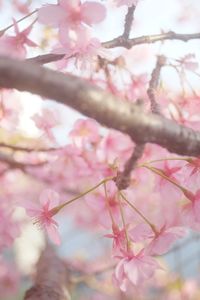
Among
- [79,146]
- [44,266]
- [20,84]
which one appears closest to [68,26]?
[20,84]

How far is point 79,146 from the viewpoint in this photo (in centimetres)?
183

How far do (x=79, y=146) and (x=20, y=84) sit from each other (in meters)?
1.24

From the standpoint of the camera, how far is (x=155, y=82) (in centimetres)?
118

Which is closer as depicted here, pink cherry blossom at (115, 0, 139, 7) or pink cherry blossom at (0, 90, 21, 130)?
pink cherry blossom at (115, 0, 139, 7)

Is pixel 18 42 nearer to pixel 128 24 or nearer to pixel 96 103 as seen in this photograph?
pixel 128 24

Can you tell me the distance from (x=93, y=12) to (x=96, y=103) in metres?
0.51

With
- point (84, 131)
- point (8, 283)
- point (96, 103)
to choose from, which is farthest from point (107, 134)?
point (8, 283)

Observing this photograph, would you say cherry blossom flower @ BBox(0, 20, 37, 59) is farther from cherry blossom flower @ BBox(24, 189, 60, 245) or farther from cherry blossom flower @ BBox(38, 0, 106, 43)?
cherry blossom flower @ BBox(24, 189, 60, 245)

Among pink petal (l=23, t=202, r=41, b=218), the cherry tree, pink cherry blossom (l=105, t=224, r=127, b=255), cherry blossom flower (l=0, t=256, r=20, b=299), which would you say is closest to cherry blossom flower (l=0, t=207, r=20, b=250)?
the cherry tree

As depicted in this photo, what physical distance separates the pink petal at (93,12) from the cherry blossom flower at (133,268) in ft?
1.74

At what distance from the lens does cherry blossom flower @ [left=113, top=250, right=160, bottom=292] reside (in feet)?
3.36

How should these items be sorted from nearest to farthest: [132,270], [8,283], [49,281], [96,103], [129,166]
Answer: [96,103]
[129,166]
[132,270]
[49,281]
[8,283]

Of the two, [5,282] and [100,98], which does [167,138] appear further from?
[5,282]

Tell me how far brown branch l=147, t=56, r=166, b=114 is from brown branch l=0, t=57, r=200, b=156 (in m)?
0.20
